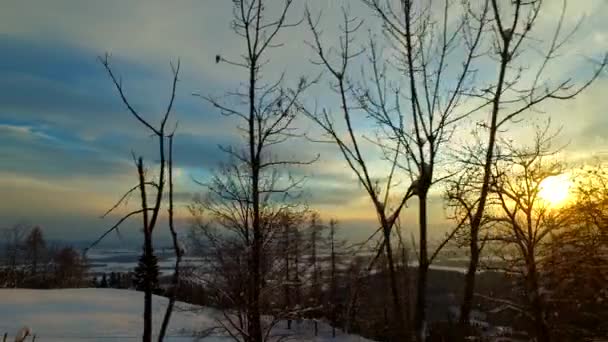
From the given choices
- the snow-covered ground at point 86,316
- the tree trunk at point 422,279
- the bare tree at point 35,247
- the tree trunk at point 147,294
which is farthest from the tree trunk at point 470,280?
the bare tree at point 35,247

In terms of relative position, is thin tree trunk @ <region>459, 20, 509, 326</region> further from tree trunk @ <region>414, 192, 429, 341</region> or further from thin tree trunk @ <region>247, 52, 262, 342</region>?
thin tree trunk @ <region>247, 52, 262, 342</region>

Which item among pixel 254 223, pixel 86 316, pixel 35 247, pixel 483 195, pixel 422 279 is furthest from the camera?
pixel 35 247

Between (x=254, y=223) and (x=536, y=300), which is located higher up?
(x=254, y=223)

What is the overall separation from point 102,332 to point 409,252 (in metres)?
27.4

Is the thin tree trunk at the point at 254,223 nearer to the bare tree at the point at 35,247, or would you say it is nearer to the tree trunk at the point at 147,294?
the tree trunk at the point at 147,294

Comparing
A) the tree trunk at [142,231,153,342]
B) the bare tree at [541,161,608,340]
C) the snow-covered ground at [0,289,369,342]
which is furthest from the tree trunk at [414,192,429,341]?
the snow-covered ground at [0,289,369,342]

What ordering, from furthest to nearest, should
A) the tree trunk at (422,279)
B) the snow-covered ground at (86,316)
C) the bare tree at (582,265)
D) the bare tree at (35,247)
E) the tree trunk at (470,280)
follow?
the bare tree at (35,247) < the snow-covered ground at (86,316) < the bare tree at (582,265) < the tree trunk at (470,280) < the tree trunk at (422,279)

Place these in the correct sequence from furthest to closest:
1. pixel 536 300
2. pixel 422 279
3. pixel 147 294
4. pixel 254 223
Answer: pixel 536 300
pixel 254 223
pixel 147 294
pixel 422 279

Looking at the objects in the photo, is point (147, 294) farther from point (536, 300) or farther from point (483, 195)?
point (536, 300)

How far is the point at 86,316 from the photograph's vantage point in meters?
30.2

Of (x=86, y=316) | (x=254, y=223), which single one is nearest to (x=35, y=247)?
(x=86, y=316)

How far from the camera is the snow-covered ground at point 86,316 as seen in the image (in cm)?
2642

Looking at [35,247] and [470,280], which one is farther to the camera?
[35,247]

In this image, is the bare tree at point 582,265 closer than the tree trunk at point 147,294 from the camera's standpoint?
No
